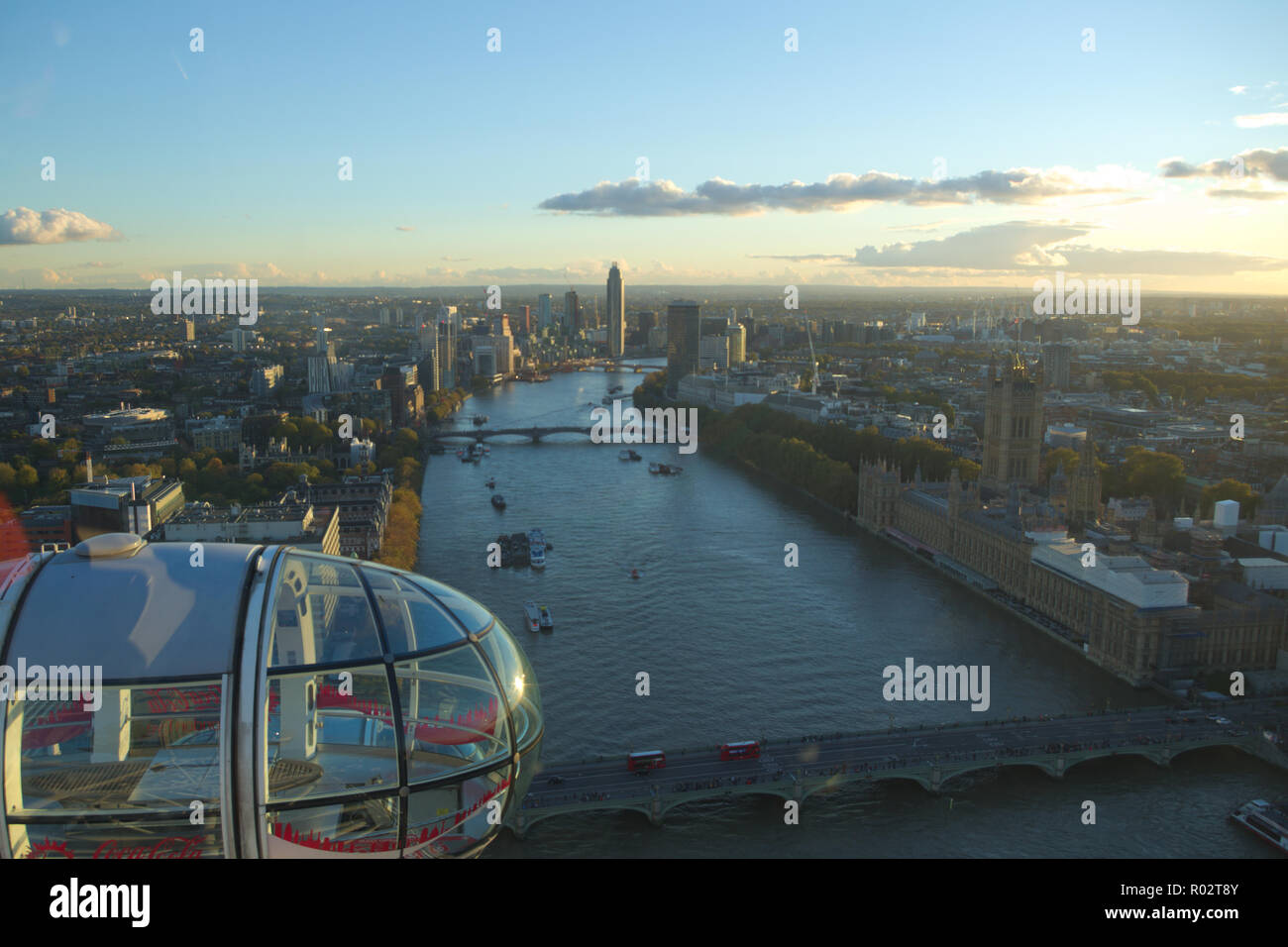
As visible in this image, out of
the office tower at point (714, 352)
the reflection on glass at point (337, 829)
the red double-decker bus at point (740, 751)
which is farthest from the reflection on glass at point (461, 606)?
the office tower at point (714, 352)

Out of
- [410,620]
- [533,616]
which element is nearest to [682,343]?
[533,616]

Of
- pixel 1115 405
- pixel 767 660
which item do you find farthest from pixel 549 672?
pixel 1115 405

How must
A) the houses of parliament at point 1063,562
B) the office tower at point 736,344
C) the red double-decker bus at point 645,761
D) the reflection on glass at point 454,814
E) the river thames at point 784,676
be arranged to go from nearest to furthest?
the reflection on glass at point 454,814 < the river thames at point 784,676 < the red double-decker bus at point 645,761 < the houses of parliament at point 1063,562 < the office tower at point 736,344

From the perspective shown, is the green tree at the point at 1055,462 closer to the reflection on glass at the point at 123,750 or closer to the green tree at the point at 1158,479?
the green tree at the point at 1158,479

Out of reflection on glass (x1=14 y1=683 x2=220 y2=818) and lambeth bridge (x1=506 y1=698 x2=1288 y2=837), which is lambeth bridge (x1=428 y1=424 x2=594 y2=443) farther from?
reflection on glass (x1=14 y1=683 x2=220 y2=818)

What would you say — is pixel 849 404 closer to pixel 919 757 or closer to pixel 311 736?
pixel 919 757

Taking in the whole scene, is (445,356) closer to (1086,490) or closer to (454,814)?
(1086,490)
